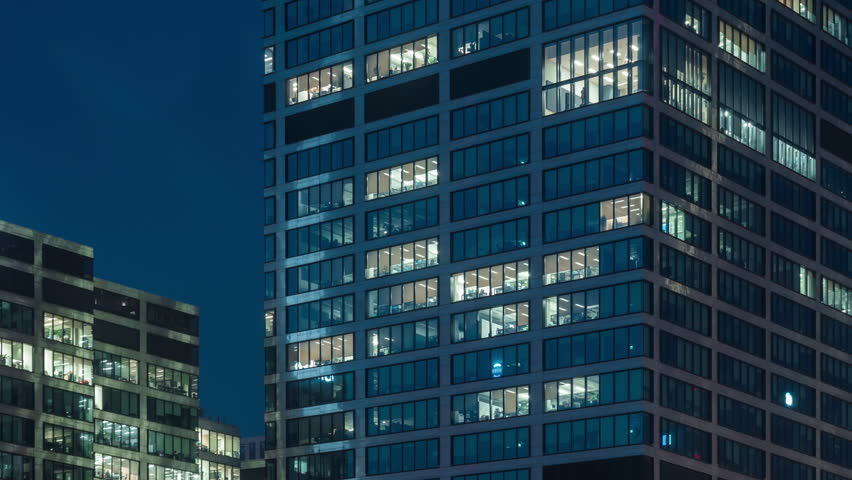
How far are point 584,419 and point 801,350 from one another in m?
27.4

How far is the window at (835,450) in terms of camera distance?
159 meters

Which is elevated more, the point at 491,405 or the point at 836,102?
the point at 836,102

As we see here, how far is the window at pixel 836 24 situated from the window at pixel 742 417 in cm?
3772

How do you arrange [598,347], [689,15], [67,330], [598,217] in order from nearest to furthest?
[598,347], [598,217], [689,15], [67,330]

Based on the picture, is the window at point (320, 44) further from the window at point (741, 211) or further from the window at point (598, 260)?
the window at point (741, 211)

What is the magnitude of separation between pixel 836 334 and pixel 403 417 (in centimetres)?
3992

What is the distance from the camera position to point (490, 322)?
14900 centimetres

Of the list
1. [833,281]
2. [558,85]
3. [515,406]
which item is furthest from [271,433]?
[833,281]

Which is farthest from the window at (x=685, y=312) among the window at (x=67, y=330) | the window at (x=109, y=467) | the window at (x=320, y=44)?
the window at (x=109, y=467)

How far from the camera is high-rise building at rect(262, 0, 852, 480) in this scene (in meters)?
143

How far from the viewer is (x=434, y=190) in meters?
155

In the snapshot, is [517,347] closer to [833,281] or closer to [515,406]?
[515,406]

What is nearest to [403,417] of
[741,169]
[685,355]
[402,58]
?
[685,355]

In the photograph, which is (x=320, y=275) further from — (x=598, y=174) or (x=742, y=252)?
(x=742, y=252)
